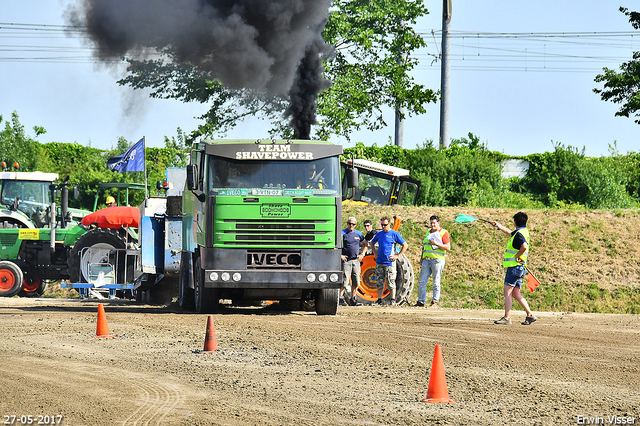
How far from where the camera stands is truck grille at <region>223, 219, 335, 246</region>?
44.9 ft

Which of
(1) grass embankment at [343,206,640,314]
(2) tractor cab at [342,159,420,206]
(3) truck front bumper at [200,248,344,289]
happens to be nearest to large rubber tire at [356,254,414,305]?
(1) grass embankment at [343,206,640,314]

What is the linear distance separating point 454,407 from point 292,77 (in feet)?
41.5

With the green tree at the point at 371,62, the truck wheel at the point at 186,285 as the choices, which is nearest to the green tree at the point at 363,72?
the green tree at the point at 371,62

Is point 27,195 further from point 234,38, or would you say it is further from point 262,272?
point 262,272

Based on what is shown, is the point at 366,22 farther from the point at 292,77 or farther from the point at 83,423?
the point at 83,423

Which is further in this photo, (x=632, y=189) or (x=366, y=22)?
(x=366, y=22)

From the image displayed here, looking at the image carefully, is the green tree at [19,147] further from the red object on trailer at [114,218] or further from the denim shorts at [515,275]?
the denim shorts at [515,275]

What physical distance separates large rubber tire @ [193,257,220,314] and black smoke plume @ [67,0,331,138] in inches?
186

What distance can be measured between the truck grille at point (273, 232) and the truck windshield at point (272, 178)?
48cm

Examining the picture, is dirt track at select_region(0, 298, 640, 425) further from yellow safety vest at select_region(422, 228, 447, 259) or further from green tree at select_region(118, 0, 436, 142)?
green tree at select_region(118, 0, 436, 142)

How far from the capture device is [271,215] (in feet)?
44.7

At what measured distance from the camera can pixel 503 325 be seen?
538 inches

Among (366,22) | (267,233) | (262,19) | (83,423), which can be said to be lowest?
(83,423)

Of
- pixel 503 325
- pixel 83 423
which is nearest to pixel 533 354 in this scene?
pixel 503 325
